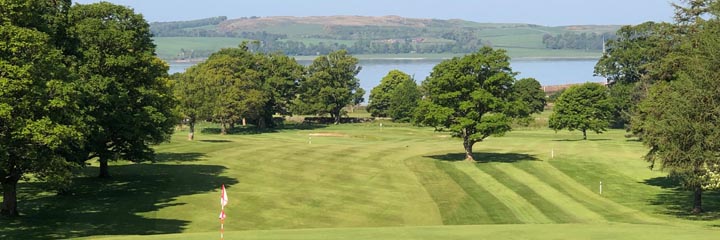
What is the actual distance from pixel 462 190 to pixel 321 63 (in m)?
88.9

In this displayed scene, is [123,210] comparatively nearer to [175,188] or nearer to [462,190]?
[175,188]

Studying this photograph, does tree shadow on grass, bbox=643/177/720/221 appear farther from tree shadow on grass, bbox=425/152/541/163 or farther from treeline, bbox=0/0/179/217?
treeline, bbox=0/0/179/217

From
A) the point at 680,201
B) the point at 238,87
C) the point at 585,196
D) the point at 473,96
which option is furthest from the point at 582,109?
the point at 680,201

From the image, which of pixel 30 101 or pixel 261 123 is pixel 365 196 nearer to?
pixel 30 101

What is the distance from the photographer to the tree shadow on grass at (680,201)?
45.7 meters

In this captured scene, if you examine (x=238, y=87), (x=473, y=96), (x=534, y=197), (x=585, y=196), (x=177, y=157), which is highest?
(x=473, y=96)

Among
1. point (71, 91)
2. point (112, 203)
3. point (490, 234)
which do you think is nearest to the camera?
point (490, 234)

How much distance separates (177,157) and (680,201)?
39.6 metres

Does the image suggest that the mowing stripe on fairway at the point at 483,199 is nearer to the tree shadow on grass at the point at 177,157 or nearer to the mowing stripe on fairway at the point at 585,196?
the mowing stripe on fairway at the point at 585,196

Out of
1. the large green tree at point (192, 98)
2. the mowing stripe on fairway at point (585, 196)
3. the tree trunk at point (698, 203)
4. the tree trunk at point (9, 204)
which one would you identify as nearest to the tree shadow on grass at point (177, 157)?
the large green tree at point (192, 98)

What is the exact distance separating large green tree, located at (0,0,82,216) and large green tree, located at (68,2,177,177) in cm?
669

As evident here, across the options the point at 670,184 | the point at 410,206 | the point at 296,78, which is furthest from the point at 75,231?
the point at 296,78

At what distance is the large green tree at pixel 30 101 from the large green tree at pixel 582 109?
74053 millimetres

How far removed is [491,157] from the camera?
76875mm
